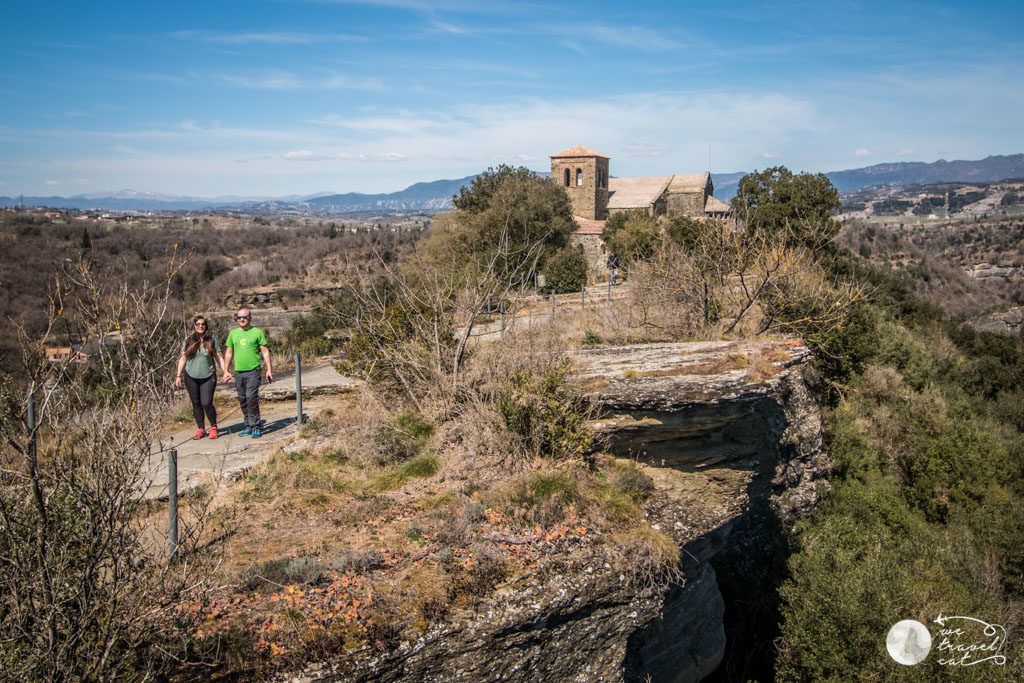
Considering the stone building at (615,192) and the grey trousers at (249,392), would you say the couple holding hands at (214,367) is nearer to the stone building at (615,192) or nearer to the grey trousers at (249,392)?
the grey trousers at (249,392)

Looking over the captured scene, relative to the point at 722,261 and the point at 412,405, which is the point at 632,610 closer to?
the point at 412,405

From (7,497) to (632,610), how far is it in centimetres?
457

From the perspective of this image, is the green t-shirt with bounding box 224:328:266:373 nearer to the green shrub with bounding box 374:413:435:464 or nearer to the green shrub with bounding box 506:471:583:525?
the green shrub with bounding box 374:413:435:464

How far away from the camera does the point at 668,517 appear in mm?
6410

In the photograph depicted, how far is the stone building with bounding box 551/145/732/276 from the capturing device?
50156mm

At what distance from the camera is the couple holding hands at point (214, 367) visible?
7.18 metres

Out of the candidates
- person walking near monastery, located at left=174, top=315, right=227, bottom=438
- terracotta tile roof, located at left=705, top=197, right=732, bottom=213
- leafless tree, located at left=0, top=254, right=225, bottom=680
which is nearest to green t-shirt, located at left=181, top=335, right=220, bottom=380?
person walking near monastery, located at left=174, top=315, right=227, bottom=438

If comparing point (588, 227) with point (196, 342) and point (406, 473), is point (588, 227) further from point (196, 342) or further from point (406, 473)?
point (406, 473)

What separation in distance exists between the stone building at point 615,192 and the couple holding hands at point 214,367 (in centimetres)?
3906

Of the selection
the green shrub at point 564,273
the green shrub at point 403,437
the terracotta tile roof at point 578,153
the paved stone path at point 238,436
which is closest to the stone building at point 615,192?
the terracotta tile roof at point 578,153

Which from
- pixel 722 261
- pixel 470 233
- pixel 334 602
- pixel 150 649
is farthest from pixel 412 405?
pixel 470 233

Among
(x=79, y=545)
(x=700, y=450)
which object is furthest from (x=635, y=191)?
(x=79, y=545)

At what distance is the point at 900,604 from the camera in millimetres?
7555

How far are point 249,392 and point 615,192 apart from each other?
175 feet
